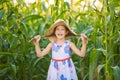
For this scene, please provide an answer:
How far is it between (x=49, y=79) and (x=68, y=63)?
21 cm

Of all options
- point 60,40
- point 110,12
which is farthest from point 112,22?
point 60,40

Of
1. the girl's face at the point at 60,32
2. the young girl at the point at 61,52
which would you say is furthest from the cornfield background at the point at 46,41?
the girl's face at the point at 60,32

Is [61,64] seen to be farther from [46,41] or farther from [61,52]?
[46,41]

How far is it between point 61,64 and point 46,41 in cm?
77

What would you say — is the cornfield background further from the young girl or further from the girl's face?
the girl's face

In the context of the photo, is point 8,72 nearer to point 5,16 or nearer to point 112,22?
point 5,16

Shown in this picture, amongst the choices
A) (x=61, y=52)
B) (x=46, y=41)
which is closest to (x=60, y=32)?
(x=61, y=52)

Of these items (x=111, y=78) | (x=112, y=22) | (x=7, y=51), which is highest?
(x=112, y=22)

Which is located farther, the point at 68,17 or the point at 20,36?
the point at 68,17

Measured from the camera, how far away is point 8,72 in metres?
3.28

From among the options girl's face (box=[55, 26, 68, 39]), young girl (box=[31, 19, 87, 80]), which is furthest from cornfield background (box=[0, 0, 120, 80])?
girl's face (box=[55, 26, 68, 39])

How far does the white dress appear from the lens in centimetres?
268

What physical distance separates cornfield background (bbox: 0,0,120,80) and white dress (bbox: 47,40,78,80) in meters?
0.18

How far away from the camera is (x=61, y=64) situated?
2.68m
